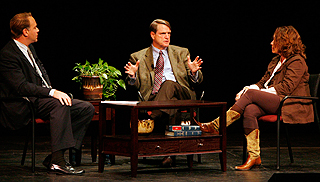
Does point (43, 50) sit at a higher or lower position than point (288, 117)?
higher

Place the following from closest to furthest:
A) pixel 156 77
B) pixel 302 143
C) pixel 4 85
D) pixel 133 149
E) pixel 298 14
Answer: pixel 133 149, pixel 4 85, pixel 156 77, pixel 302 143, pixel 298 14

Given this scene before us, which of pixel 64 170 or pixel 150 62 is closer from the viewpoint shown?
pixel 64 170

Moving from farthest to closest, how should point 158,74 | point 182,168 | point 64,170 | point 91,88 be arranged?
point 158,74 < point 91,88 < point 182,168 < point 64,170

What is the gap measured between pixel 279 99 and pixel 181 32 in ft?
6.78

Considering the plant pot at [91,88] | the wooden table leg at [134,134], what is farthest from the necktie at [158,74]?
the wooden table leg at [134,134]

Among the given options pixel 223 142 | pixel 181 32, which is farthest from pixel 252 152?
pixel 181 32

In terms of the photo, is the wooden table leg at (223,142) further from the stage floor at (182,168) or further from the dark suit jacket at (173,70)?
the dark suit jacket at (173,70)

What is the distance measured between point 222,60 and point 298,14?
3.61 feet

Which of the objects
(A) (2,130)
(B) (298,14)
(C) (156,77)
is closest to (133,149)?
(C) (156,77)

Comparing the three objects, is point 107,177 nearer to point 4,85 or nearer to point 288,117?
point 4,85

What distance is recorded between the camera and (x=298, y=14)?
613 centimetres

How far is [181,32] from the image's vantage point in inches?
238

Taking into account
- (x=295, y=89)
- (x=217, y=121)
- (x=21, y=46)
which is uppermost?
(x=21, y=46)

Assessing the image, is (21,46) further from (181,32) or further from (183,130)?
(181,32)
